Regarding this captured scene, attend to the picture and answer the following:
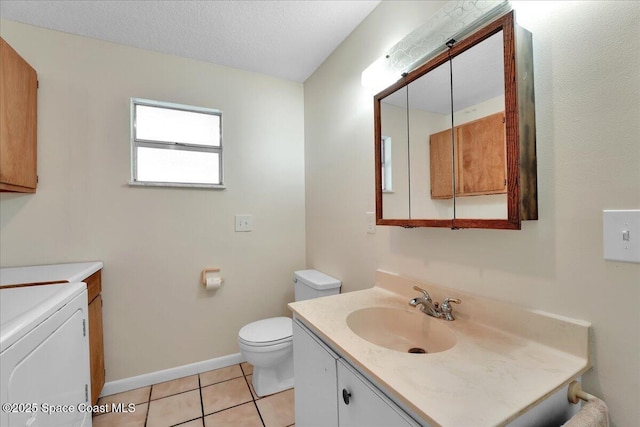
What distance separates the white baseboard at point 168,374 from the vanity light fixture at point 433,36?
2.25 metres

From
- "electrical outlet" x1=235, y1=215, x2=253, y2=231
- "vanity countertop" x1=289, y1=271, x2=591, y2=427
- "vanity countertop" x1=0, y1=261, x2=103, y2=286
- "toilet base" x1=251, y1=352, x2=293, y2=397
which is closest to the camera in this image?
"vanity countertop" x1=289, y1=271, x2=591, y2=427

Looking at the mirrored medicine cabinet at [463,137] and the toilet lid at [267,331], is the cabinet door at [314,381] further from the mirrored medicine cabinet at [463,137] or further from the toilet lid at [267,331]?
the mirrored medicine cabinet at [463,137]

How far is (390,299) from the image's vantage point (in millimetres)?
1321

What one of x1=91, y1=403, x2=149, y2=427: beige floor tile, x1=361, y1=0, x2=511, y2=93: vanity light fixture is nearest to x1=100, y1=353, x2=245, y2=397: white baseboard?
x1=91, y1=403, x2=149, y2=427: beige floor tile

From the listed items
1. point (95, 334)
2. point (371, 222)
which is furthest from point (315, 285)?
point (95, 334)

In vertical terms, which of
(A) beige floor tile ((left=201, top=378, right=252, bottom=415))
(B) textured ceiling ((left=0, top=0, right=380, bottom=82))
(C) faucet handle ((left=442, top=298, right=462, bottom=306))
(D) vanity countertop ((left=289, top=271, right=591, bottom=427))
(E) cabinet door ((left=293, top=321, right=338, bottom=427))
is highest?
(B) textured ceiling ((left=0, top=0, right=380, bottom=82))

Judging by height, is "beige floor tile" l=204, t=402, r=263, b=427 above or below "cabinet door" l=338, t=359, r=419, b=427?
below

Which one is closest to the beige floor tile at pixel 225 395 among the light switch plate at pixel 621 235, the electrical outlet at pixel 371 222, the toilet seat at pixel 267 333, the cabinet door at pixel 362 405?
the toilet seat at pixel 267 333

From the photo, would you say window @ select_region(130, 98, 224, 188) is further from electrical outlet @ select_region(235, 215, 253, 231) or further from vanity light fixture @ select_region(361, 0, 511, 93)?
vanity light fixture @ select_region(361, 0, 511, 93)

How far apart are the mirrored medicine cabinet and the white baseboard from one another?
173 centimetres

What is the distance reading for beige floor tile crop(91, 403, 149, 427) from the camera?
1.55 m

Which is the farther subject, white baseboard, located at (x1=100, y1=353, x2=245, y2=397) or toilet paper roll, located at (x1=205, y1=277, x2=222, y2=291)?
toilet paper roll, located at (x1=205, y1=277, x2=222, y2=291)

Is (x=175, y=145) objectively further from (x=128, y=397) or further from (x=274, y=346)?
(x=128, y=397)

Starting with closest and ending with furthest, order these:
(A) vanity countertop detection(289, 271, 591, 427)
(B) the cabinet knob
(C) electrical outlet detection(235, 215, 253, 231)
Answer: (A) vanity countertop detection(289, 271, 591, 427), (B) the cabinet knob, (C) electrical outlet detection(235, 215, 253, 231)
